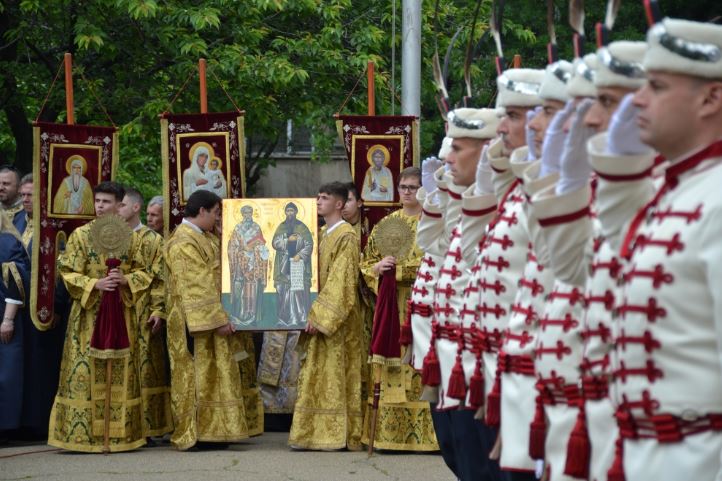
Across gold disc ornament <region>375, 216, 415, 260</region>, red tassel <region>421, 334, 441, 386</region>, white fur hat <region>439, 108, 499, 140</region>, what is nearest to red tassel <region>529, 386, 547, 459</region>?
white fur hat <region>439, 108, 499, 140</region>

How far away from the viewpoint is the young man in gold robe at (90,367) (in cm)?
1108

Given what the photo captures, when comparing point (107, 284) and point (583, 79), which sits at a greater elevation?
point (583, 79)

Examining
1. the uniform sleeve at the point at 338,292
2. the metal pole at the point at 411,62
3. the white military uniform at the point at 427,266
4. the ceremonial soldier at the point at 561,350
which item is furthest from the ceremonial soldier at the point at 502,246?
the metal pole at the point at 411,62

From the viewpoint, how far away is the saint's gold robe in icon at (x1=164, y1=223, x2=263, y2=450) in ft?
36.0

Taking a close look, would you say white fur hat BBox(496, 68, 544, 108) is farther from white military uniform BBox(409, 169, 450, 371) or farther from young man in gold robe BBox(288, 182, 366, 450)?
young man in gold robe BBox(288, 182, 366, 450)

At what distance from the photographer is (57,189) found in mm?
11289

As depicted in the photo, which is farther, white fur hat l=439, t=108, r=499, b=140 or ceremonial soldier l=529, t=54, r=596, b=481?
white fur hat l=439, t=108, r=499, b=140

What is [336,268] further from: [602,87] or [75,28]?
[602,87]

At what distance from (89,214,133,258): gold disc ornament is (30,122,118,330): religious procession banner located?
0.46 meters

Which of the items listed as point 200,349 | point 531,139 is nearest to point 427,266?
point 531,139

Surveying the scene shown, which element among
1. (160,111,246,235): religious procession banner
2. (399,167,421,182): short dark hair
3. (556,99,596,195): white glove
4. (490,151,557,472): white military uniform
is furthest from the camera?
(160,111,246,235): religious procession banner

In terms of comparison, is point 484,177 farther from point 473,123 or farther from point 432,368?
point 432,368

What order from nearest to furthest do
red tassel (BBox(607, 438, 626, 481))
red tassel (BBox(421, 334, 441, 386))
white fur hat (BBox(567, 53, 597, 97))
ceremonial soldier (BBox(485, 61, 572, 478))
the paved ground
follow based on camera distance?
red tassel (BBox(607, 438, 626, 481)), white fur hat (BBox(567, 53, 597, 97)), ceremonial soldier (BBox(485, 61, 572, 478)), red tassel (BBox(421, 334, 441, 386)), the paved ground

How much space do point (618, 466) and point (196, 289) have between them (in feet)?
23.7
